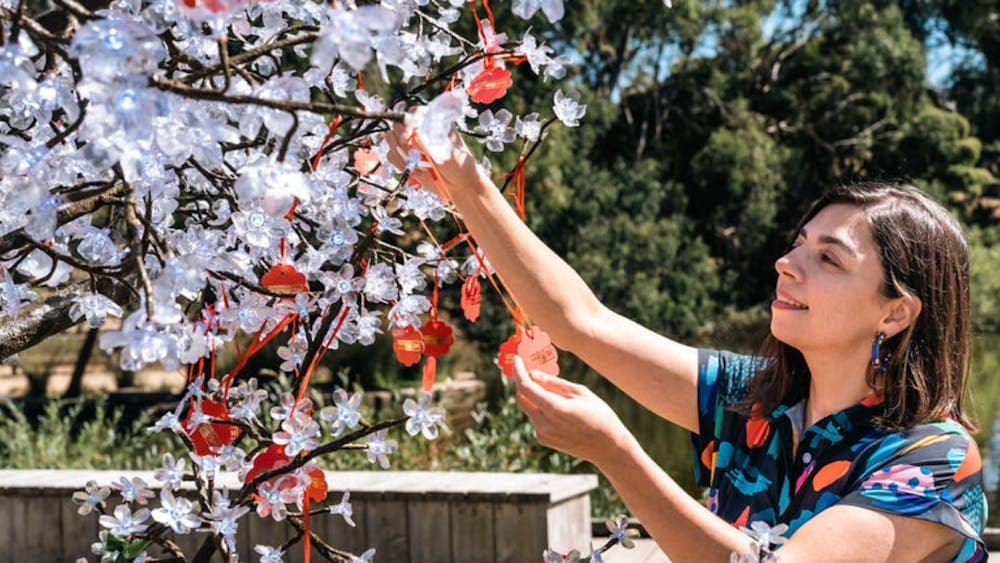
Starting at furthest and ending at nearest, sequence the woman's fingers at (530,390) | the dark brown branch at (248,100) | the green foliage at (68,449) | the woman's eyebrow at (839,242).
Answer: the green foliage at (68,449) < the woman's eyebrow at (839,242) < the woman's fingers at (530,390) < the dark brown branch at (248,100)

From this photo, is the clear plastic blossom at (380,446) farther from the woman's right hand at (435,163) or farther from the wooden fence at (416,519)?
the wooden fence at (416,519)

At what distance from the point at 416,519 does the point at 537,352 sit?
2735 millimetres

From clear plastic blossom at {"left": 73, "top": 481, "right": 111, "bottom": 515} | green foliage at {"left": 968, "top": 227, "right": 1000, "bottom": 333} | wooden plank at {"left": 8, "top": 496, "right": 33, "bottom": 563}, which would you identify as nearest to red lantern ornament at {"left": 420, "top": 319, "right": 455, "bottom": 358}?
clear plastic blossom at {"left": 73, "top": 481, "right": 111, "bottom": 515}

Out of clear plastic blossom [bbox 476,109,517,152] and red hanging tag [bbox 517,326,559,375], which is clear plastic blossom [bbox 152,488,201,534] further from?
clear plastic blossom [bbox 476,109,517,152]

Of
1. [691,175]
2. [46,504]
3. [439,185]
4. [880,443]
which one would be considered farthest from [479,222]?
[691,175]

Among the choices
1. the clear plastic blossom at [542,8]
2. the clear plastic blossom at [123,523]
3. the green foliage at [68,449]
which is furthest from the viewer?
the green foliage at [68,449]

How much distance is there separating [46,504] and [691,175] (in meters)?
17.6

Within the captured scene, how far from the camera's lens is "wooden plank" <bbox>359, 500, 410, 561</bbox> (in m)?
4.02

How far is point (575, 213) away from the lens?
17141 millimetres

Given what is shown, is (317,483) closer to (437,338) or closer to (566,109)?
(437,338)

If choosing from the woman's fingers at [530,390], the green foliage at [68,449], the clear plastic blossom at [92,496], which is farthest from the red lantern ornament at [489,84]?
the green foliage at [68,449]

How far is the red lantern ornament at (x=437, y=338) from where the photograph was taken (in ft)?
4.96

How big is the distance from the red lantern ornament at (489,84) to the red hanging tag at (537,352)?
28 centimetres

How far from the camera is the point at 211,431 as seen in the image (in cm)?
154
